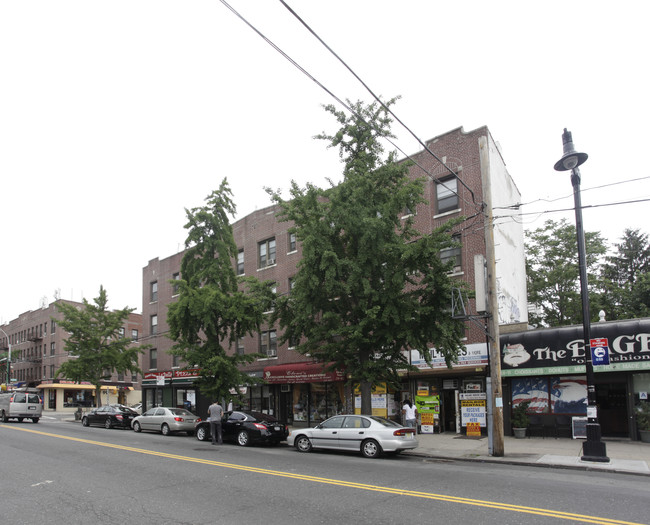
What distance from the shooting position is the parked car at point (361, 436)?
14219 millimetres

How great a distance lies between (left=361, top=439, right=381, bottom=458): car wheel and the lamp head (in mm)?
9293

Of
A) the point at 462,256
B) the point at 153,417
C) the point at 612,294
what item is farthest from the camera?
the point at 612,294

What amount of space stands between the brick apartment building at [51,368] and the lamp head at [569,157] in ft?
180

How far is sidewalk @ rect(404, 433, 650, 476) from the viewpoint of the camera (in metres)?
12.9

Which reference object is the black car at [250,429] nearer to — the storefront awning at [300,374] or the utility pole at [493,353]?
the storefront awning at [300,374]

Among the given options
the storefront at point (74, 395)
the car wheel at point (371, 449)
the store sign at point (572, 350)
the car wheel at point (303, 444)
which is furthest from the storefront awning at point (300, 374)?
the storefront at point (74, 395)

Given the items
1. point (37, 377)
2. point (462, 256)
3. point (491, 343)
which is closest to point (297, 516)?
point (491, 343)

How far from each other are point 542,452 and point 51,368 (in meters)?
58.1

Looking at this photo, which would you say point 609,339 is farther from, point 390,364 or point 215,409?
point 215,409

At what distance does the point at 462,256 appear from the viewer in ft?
72.0

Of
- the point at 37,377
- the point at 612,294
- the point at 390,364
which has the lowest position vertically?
the point at 37,377

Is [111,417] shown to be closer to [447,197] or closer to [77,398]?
[447,197]

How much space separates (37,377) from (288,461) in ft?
200

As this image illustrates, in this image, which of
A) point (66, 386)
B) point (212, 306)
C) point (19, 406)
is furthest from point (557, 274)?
point (66, 386)
